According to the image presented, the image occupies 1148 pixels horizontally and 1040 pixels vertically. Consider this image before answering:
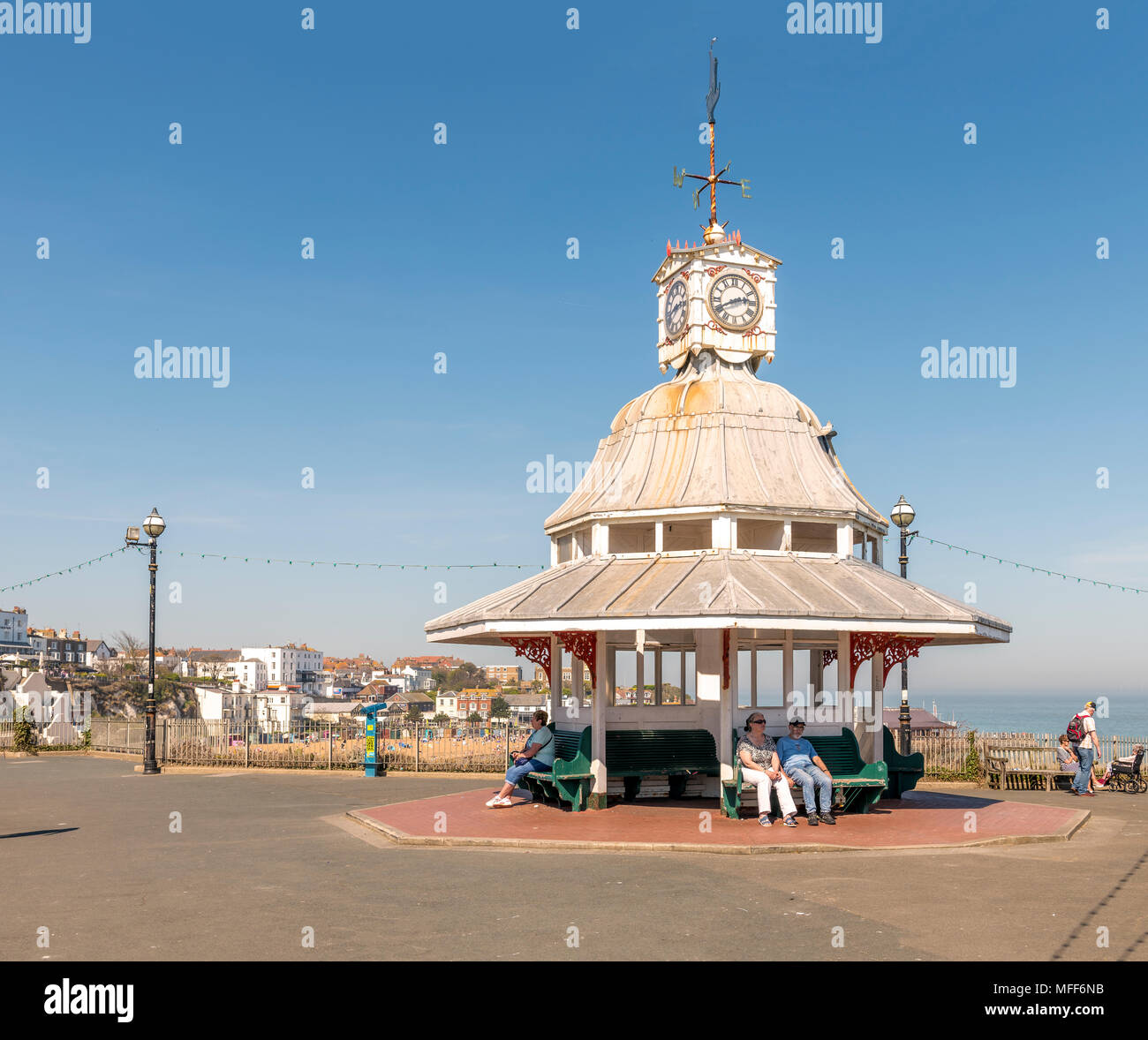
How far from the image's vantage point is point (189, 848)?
1315 centimetres

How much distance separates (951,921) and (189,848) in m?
9.08

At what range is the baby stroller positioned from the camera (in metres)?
21.3

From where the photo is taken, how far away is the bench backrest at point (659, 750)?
16.8 meters

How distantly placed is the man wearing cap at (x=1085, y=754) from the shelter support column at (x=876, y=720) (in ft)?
17.0

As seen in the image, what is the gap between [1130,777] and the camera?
70.7 ft

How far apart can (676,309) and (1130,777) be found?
1330 centimetres

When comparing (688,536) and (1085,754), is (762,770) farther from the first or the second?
(1085,754)

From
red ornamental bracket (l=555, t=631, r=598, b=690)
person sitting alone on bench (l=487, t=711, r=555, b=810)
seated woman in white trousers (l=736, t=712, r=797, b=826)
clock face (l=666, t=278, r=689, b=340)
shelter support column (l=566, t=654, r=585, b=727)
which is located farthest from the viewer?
clock face (l=666, t=278, r=689, b=340)

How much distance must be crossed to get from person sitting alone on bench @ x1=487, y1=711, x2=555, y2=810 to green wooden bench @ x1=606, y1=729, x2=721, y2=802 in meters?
0.98

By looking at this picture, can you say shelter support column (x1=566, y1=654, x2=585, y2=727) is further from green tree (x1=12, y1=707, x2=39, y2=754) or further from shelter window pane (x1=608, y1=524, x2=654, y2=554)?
green tree (x1=12, y1=707, x2=39, y2=754)

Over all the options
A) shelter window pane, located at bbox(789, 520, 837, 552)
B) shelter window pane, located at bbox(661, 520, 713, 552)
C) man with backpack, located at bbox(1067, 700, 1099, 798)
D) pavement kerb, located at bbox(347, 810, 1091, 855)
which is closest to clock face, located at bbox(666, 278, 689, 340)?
shelter window pane, located at bbox(661, 520, 713, 552)

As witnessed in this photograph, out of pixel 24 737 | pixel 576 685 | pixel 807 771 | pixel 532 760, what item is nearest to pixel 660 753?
pixel 532 760
